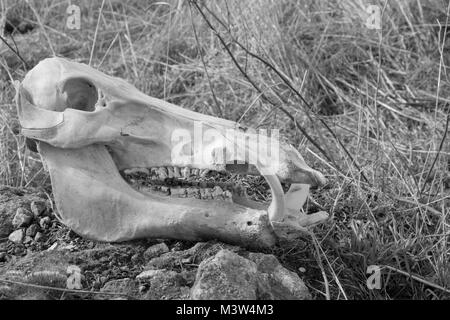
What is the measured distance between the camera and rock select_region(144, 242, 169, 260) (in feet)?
8.30

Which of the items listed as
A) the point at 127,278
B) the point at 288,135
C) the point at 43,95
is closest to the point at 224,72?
the point at 288,135

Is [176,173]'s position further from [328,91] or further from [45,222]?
[328,91]

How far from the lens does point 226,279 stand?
7.21 ft

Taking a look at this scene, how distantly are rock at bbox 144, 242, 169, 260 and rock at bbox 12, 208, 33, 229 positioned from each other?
56cm

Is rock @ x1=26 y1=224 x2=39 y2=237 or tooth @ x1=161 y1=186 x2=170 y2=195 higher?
tooth @ x1=161 y1=186 x2=170 y2=195

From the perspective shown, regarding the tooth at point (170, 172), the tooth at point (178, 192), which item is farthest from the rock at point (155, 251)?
the tooth at point (170, 172)

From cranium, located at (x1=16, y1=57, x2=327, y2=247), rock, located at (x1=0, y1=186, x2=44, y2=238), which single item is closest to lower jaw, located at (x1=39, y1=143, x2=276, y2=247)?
cranium, located at (x1=16, y1=57, x2=327, y2=247)

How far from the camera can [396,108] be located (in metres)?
3.99

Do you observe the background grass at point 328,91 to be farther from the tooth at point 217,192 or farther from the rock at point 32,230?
the rock at point 32,230

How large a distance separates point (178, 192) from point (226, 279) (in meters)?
0.50

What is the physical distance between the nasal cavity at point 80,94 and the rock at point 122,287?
2.09ft

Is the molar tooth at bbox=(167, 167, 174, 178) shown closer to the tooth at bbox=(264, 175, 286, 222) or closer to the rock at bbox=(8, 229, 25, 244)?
the tooth at bbox=(264, 175, 286, 222)
